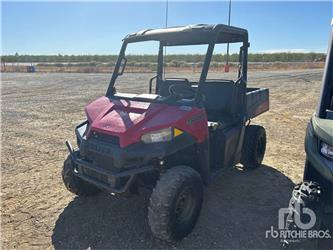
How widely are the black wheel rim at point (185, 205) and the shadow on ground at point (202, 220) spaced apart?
0.22m

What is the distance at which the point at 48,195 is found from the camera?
4199 mm

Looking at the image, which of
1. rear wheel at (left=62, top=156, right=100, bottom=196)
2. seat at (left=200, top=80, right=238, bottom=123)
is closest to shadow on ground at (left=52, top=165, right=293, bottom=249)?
rear wheel at (left=62, top=156, right=100, bottom=196)

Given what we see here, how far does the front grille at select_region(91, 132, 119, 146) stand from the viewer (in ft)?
10.3

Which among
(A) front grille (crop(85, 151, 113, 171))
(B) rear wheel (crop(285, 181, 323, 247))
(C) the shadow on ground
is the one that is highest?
(A) front grille (crop(85, 151, 113, 171))

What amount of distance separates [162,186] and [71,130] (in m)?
5.09

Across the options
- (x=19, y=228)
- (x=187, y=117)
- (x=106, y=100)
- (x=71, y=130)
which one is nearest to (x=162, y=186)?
(x=187, y=117)

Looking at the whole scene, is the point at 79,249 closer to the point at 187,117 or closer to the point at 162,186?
the point at 162,186

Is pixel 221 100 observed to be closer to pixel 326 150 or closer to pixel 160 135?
pixel 160 135

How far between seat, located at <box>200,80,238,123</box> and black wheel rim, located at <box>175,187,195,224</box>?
4.76 feet

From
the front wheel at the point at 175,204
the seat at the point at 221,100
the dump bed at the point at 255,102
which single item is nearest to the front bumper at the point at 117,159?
the front wheel at the point at 175,204

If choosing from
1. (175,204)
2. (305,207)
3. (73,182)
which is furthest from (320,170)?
(73,182)

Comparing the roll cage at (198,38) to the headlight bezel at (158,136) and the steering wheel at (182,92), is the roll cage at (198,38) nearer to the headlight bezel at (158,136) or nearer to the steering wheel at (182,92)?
the steering wheel at (182,92)

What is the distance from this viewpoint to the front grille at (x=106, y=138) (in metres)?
3.13

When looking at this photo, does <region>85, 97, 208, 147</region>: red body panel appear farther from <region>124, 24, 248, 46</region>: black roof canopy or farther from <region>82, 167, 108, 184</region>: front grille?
<region>124, 24, 248, 46</region>: black roof canopy
